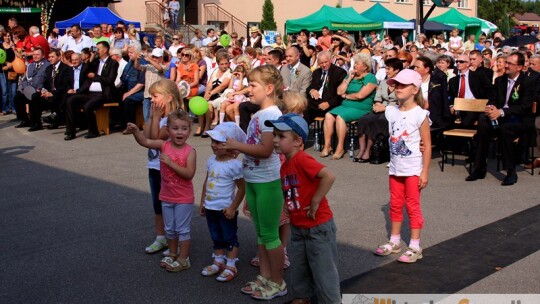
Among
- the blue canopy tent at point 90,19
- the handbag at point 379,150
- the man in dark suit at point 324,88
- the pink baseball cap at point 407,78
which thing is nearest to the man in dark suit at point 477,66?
the handbag at point 379,150

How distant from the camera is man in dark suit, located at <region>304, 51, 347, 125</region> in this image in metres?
11.9

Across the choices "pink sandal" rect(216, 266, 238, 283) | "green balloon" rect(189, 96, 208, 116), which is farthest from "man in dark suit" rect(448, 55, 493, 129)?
"pink sandal" rect(216, 266, 238, 283)

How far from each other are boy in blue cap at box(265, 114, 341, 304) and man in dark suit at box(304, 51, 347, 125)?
719 centimetres

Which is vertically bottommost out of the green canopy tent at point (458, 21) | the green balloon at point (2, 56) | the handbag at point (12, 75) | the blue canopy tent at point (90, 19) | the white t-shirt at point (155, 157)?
the white t-shirt at point (155, 157)

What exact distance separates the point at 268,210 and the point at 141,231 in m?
2.40

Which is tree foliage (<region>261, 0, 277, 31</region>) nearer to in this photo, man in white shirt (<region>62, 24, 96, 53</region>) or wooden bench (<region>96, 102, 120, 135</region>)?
man in white shirt (<region>62, 24, 96, 53</region>)

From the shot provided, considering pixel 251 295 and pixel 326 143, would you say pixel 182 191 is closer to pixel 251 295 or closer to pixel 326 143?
pixel 251 295

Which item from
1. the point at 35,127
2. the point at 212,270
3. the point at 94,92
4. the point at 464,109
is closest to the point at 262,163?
the point at 212,270

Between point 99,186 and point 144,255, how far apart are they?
10.6 ft

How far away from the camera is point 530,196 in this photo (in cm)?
856

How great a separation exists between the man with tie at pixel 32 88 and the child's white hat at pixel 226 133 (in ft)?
33.6

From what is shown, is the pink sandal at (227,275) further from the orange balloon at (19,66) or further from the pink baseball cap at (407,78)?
the orange balloon at (19,66)

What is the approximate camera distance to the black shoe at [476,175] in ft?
31.4

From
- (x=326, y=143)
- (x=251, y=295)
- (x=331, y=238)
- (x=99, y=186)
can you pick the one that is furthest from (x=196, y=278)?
(x=326, y=143)
